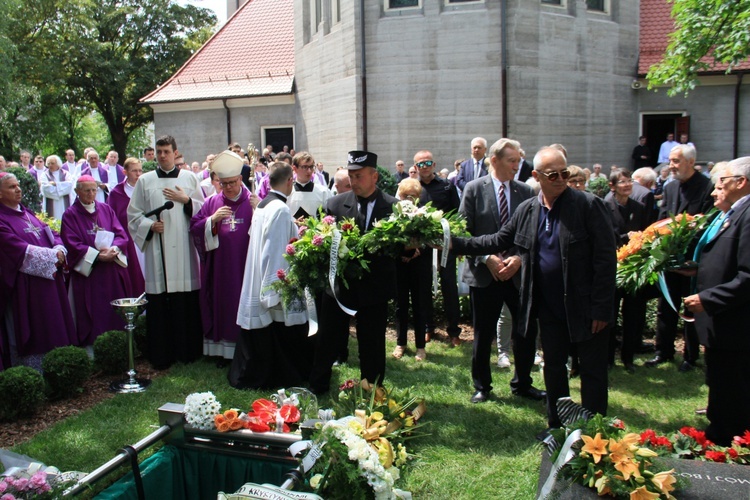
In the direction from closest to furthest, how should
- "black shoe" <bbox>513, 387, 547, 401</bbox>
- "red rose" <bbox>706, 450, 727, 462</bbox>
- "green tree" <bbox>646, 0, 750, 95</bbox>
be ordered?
"red rose" <bbox>706, 450, 727, 462</bbox> < "black shoe" <bbox>513, 387, 547, 401</bbox> < "green tree" <bbox>646, 0, 750, 95</bbox>

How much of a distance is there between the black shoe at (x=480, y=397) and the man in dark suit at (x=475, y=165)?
14.1 ft

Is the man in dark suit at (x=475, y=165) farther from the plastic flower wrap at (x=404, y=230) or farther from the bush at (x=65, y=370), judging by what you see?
the bush at (x=65, y=370)

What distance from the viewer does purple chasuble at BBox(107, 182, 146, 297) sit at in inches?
340

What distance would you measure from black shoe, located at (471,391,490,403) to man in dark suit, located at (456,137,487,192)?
4.30 metres

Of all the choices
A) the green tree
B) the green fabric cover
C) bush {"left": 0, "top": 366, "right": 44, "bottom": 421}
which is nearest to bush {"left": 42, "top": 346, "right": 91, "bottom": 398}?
bush {"left": 0, "top": 366, "right": 44, "bottom": 421}

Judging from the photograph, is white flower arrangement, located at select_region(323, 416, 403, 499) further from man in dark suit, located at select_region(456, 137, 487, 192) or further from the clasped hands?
man in dark suit, located at select_region(456, 137, 487, 192)

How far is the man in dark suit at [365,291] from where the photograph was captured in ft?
19.0

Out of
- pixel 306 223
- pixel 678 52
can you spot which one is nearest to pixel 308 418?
pixel 306 223

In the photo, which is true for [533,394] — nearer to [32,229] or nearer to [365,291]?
[365,291]

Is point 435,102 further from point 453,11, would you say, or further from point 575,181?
point 575,181

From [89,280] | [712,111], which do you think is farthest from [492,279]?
[712,111]

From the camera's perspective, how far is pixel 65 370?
654 cm

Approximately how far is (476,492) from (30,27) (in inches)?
1673

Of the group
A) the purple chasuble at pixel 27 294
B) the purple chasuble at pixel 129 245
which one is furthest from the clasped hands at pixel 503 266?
the purple chasuble at pixel 129 245
